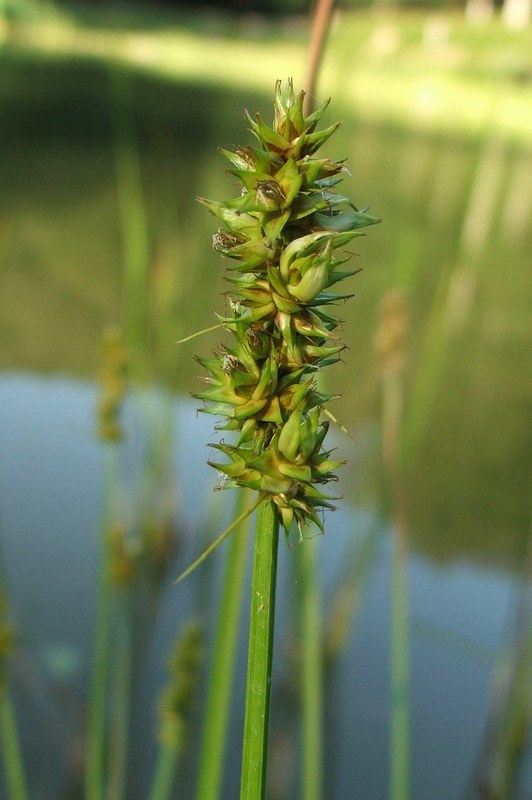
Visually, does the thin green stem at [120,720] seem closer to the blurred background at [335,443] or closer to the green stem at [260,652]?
the blurred background at [335,443]

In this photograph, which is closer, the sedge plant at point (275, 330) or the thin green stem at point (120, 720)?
the sedge plant at point (275, 330)

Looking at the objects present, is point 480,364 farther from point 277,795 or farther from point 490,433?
point 277,795

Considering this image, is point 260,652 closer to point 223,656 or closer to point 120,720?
point 223,656

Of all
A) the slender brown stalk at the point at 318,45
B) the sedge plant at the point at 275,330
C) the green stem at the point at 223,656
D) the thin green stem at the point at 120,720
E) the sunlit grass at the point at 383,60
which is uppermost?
the sunlit grass at the point at 383,60

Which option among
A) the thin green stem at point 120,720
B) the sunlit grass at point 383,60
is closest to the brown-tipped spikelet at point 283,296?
the thin green stem at point 120,720

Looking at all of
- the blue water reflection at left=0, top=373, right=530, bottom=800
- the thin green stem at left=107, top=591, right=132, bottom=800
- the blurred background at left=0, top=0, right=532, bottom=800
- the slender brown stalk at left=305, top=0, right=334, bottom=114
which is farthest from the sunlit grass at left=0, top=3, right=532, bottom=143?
the slender brown stalk at left=305, top=0, right=334, bottom=114

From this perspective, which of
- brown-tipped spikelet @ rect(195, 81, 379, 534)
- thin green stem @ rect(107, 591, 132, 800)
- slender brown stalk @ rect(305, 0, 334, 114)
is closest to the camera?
brown-tipped spikelet @ rect(195, 81, 379, 534)

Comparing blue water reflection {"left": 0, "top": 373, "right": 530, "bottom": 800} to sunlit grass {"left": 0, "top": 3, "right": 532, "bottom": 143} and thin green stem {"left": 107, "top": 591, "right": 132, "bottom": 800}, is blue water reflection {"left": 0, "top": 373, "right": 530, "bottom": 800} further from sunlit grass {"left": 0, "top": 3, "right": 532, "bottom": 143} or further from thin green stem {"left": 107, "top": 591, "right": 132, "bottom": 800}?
sunlit grass {"left": 0, "top": 3, "right": 532, "bottom": 143}
